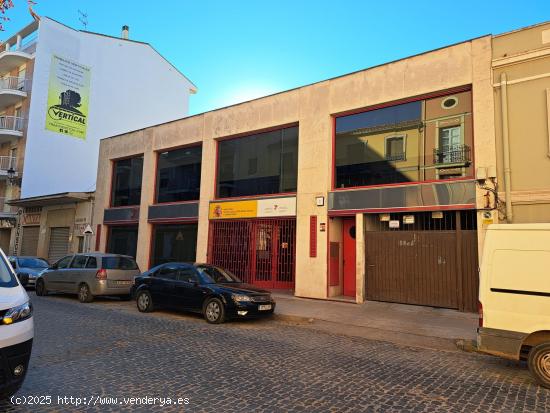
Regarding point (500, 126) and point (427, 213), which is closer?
point (500, 126)

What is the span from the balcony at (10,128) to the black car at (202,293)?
21535mm

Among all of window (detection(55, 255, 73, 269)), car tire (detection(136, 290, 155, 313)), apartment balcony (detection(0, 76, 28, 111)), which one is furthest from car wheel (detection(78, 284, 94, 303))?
apartment balcony (detection(0, 76, 28, 111))

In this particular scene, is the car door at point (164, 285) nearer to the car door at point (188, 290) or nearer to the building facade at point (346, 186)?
the car door at point (188, 290)

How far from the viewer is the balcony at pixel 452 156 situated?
11406 mm

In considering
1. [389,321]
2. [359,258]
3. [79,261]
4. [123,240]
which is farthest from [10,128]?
[389,321]

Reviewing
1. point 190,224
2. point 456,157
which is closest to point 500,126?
point 456,157

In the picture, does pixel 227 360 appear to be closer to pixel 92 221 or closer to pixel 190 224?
pixel 190 224

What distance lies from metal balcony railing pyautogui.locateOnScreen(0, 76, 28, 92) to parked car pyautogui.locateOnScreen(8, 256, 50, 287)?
15.8m

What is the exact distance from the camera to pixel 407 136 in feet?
41.1

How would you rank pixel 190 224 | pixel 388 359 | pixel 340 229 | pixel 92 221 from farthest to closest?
pixel 92 221, pixel 190 224, pixel 340 229, pixel 388 359

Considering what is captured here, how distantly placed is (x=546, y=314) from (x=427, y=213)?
22.2 ft

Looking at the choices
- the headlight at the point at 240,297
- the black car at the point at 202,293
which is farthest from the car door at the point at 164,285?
the headlight at the point at 240,297

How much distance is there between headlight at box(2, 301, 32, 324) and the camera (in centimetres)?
369

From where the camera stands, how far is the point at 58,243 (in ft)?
79.7
